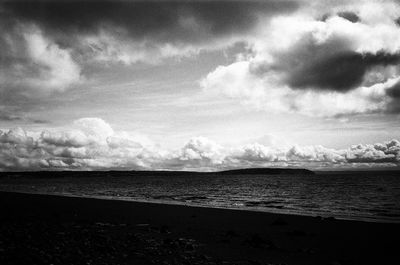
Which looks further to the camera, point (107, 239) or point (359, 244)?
point (359, 244)

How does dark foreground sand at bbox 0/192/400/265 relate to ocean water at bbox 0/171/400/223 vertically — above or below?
above

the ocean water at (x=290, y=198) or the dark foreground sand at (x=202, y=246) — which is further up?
the dark foreground sand at (x=202, y=246)

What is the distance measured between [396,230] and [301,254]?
1006cm

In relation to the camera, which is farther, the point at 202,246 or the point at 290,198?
the point at 290,198

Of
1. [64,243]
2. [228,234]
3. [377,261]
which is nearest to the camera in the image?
[64,243]

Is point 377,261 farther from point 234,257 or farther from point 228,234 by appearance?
point 228,234

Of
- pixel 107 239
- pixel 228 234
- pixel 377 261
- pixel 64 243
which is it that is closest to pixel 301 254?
pixel 377 261

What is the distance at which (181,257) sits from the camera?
10.2 metres

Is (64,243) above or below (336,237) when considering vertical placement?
above

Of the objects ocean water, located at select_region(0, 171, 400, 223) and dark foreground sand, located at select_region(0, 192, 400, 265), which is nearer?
dark foreground sand, located at select_region(0, 192, 400, 265)

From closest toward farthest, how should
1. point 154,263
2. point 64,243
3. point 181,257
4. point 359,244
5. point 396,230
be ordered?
point 154,263 < point 181,257 < point 64,243 < point 359,244 < point 396,230

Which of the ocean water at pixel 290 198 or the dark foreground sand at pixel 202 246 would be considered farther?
the ocean water at pixel 290 198

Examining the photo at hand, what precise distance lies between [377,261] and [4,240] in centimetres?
1410

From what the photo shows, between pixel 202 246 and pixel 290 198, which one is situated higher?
pixel 202 246
